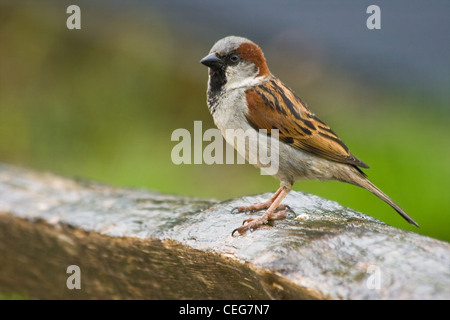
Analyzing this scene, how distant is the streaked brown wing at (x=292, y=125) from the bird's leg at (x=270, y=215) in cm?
29

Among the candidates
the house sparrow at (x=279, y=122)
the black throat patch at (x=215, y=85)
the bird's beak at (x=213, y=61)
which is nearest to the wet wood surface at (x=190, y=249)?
the house sparrow at (x=279, y=122)

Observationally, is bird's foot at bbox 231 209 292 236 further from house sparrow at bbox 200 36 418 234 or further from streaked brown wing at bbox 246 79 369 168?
streaked brown wing at bbox 246 79 369 168

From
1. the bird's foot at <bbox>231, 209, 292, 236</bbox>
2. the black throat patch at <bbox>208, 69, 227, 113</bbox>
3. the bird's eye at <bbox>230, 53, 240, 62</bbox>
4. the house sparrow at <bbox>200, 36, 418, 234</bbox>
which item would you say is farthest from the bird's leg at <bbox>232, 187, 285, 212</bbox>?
the bird's eye at <bbox>230, 53, 240, 62</bbox>

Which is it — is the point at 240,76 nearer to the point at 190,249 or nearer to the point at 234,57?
the point at 234,57

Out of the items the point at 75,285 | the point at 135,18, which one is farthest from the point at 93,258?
the point at 135,18

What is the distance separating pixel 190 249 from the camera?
10.1 feet

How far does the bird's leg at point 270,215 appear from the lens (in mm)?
3096

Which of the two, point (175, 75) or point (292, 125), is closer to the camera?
point (292, 125)

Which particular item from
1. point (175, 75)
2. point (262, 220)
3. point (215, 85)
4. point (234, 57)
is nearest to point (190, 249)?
point (262, 220)

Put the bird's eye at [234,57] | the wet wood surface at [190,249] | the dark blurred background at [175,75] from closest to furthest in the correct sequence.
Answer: the wet wood surface at [190,249] < the bird's eye at [234,57] < the dark blurred background at [175,75]

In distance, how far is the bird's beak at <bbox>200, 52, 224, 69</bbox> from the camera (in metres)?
3.51

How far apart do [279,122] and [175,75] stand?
4.25 metres

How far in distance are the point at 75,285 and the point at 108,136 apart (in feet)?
12.2

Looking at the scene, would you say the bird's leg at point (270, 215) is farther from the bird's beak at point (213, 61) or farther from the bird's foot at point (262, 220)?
the bird's beak at point (213, 61)
